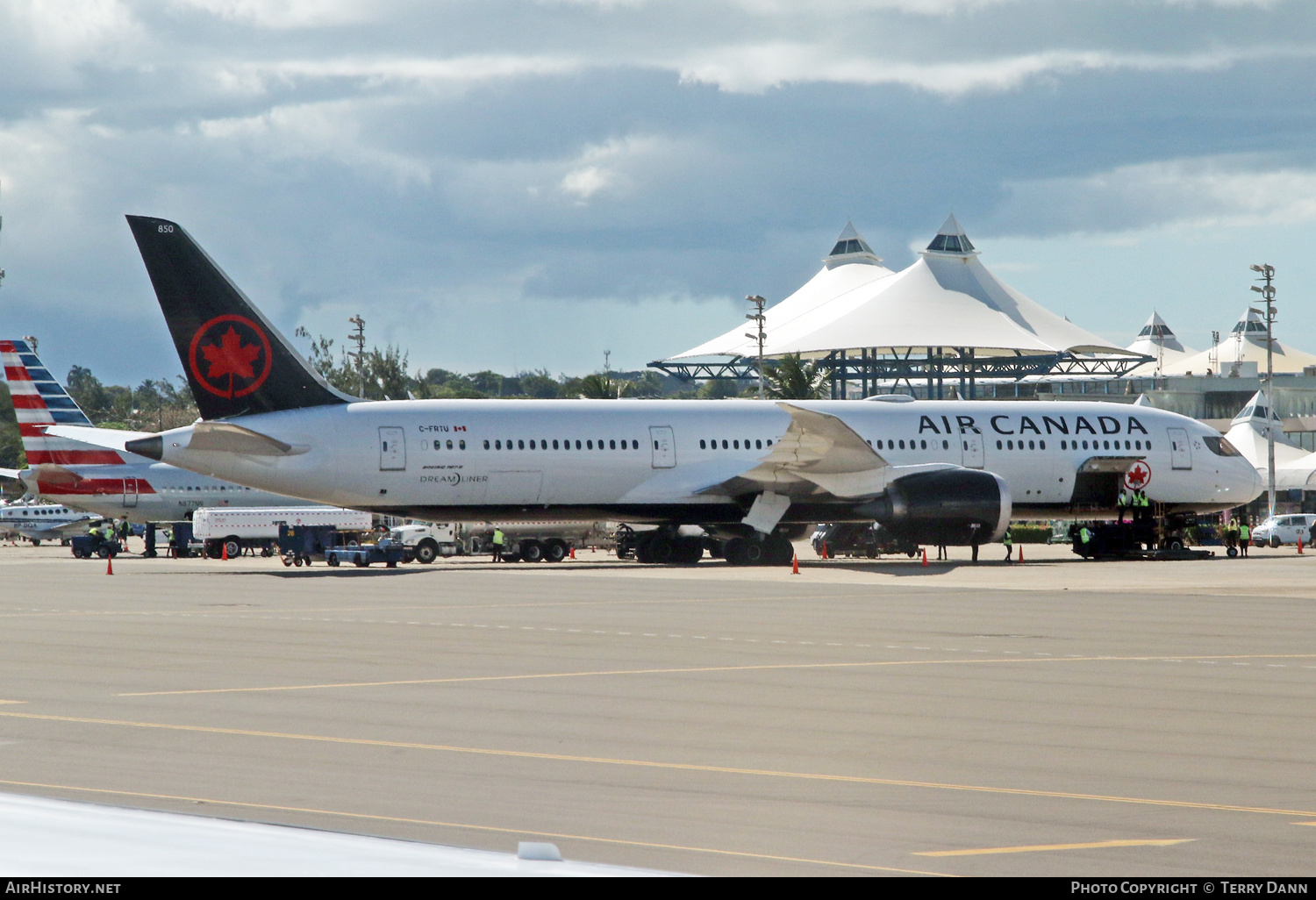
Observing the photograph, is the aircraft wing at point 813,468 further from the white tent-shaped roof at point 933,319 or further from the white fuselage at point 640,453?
the white tent-shaped roof at point 933,319

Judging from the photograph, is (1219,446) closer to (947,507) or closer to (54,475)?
(947,507)

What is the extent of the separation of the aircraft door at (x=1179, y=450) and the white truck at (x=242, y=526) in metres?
30.7

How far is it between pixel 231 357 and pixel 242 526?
26.6 m

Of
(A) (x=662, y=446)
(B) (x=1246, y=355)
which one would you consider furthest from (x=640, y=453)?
(B) (x=1246, y=355)

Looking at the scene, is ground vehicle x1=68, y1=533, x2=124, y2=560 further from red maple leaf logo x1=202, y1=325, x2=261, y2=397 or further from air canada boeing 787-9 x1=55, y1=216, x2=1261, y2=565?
air canada boeing 787-9 x1=55, y1=216, x2=1261, y2=565

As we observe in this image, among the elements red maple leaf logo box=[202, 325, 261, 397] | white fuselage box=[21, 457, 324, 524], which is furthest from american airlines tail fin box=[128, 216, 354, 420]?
white fuselage box=[21, 457, 324, 524]

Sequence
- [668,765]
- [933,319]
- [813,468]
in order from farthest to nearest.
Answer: [933,319], [813,468], [668,765]

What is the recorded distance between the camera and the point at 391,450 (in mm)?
36000

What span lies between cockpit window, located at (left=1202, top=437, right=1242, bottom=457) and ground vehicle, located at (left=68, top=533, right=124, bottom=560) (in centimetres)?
3796

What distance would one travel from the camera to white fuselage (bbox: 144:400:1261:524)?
35688mm

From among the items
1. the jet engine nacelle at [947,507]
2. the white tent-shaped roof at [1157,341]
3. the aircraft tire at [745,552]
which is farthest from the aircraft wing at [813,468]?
the white tent-shaped roof at [1157,341]

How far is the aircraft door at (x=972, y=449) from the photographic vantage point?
4084 centimetres

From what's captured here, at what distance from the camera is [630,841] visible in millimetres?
7844
